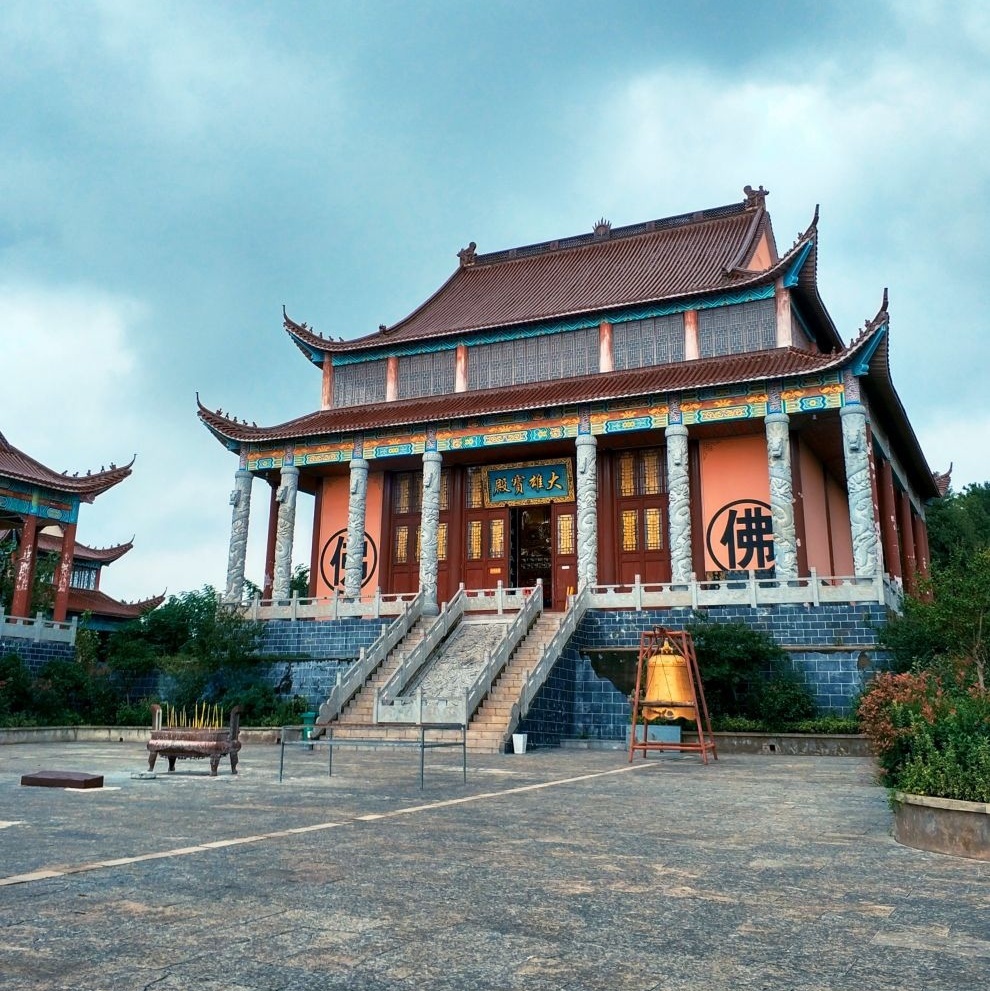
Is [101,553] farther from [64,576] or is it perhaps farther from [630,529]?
[630,529]

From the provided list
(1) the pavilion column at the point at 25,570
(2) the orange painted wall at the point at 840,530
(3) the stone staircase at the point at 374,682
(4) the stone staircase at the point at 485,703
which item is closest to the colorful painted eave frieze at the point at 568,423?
(4) the stone staircase at the point at 485,703

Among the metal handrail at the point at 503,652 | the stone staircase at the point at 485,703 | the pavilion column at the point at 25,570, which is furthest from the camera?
the pavilion column at the point at 25,570

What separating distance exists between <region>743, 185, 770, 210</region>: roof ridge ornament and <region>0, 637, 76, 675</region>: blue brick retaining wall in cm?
2550

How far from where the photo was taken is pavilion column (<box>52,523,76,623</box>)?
27.3 meters

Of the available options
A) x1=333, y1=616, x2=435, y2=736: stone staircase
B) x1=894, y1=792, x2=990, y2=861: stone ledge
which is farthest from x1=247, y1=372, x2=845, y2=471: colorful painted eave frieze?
x1=894, y1=792, x2=990, y2=861: stone ledge

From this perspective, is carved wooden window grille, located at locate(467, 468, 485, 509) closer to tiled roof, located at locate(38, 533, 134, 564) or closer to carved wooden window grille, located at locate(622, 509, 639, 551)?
carved wooden window grille, located at locate(622, 509, 639, 551)

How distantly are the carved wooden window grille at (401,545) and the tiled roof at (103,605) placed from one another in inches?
602

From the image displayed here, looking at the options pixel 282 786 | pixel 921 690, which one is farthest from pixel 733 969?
pixel 282 786

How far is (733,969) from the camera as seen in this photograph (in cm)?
338

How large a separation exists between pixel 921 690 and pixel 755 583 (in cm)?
1205

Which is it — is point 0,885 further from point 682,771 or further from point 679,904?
point 682,771

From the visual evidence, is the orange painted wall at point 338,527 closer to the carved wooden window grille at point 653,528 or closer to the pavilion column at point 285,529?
the pavilion column at point 285,529

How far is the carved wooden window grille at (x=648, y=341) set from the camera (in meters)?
25.5

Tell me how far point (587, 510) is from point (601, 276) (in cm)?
968
